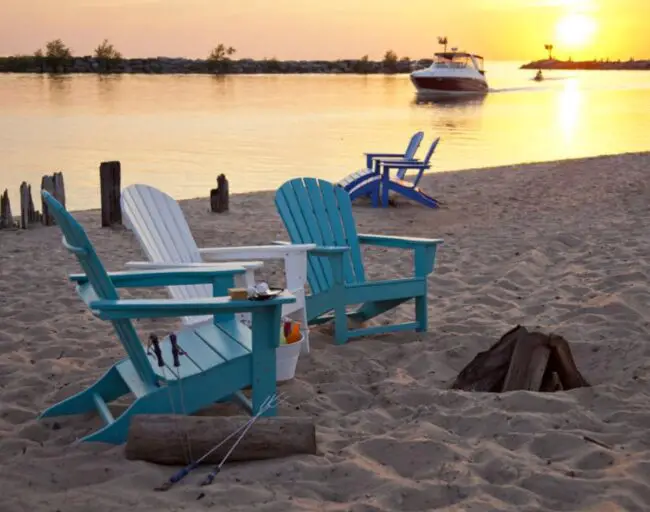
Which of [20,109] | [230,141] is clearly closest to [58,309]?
[230,141]

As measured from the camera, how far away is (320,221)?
471cm

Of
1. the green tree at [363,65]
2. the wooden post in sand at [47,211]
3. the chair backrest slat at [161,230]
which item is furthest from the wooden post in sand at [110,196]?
the green tree at [363,65]

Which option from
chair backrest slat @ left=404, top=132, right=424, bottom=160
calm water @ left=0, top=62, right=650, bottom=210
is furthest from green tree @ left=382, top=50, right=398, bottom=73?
chair backrest slat @ left=404, top=132, right=424, bottom=160

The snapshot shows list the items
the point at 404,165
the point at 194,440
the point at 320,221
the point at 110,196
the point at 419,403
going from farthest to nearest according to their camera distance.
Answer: the point at 404,165, the point at 110,196, the point at 320,221, the point at 419,403, the point at 194,440

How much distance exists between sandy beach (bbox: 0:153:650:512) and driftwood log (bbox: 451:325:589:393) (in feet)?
0.41

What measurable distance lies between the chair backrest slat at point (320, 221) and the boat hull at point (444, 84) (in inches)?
1609

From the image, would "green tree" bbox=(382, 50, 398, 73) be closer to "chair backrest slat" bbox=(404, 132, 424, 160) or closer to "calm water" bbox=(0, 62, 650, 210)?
"calm water" bbox=(0, 62, 650, 210)

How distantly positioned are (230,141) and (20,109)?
429 inches

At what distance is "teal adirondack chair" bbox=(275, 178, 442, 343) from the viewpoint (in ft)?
13.9

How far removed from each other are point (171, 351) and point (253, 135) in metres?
17.8

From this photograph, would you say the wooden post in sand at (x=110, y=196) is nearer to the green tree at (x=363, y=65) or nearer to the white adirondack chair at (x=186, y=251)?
the white adirondack chair at (x=186, y=251)

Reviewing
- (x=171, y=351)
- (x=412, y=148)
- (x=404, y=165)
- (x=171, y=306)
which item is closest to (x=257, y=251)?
(x=171, y=351)

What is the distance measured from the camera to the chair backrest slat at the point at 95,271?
2.78m

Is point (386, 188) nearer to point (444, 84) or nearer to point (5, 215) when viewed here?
point (5, 215)
